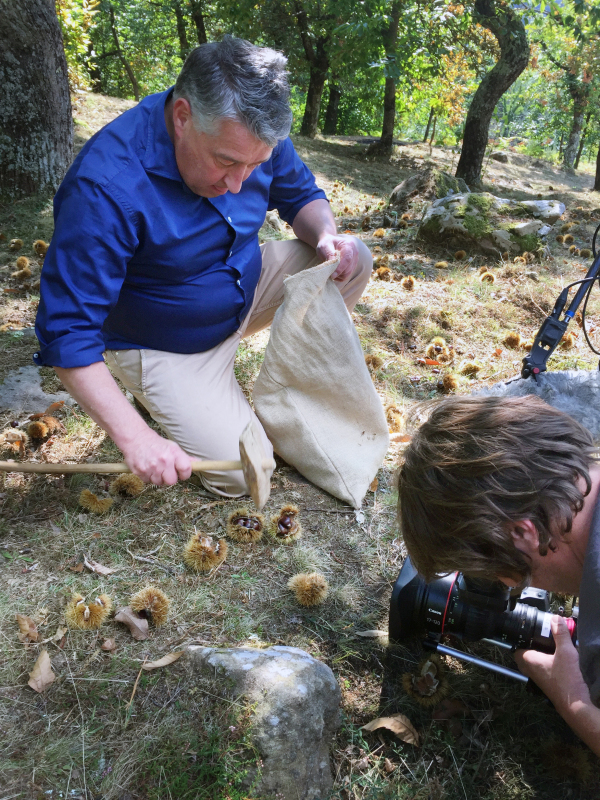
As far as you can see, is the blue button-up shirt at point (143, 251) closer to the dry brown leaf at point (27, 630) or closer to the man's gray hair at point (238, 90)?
the man's gray hair at point (238, 90)

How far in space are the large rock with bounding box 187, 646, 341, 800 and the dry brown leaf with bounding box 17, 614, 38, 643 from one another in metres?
0.50

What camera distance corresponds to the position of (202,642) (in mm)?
1823

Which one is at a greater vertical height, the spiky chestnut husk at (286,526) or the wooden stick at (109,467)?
the wooden stick at (109,467)

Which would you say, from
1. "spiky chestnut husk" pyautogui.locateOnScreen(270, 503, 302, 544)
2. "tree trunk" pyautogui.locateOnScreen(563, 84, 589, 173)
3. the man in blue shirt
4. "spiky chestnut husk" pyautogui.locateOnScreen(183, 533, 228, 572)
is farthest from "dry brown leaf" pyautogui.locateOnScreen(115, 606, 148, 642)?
"tree trunk" pyautogui.locateOnScreen(563, 84, 589, 173)

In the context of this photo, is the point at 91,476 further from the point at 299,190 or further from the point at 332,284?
the point at 299,190

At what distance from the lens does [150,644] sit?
1791 mm

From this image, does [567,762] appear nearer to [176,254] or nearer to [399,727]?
[399,727]

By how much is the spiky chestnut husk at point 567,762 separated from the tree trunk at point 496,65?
8.36 m

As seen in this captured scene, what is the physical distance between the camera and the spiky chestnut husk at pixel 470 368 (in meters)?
3.48

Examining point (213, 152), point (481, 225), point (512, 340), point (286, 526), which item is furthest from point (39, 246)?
point (481, 225)

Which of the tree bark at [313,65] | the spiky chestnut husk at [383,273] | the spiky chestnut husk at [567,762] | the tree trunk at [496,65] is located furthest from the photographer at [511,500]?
the tree bark at [313,65]

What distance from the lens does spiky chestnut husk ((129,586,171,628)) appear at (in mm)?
1844

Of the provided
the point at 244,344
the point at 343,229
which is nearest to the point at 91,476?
the point at 244,344

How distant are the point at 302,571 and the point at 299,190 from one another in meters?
1.85
